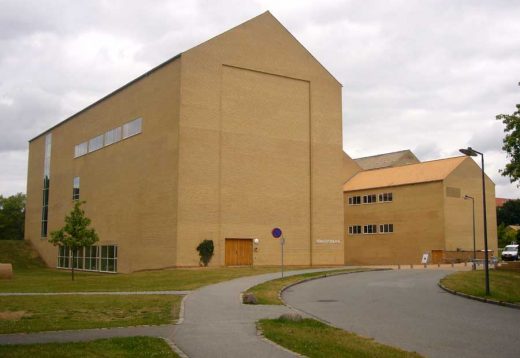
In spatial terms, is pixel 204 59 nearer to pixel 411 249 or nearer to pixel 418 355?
pixel 411 249

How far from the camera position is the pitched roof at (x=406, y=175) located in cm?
6469

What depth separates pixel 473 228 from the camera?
6106cm

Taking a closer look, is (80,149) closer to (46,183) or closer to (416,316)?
(46,183)

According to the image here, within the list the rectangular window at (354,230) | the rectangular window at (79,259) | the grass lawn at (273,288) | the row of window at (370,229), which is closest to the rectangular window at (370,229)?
the row of window at (370,229)

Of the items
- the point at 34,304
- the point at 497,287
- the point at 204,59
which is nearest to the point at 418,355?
the point at 34,304

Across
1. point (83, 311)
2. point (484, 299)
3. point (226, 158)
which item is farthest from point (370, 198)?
point (83, 311)

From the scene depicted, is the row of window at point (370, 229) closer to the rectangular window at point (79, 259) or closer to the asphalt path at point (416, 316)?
the rectangular window at point (79, 259)

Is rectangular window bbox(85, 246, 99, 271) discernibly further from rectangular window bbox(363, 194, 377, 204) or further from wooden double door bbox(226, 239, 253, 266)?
rectangular window bbox(363, 194, 377, 204)

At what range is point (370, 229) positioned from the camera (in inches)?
2707

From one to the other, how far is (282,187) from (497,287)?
62.6 feet

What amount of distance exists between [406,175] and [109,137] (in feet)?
107

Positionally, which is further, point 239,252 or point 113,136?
point 113,136

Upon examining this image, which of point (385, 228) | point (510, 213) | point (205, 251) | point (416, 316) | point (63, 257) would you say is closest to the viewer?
point (416, 316)

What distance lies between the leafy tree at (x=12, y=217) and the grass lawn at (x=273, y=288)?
73394 mm
